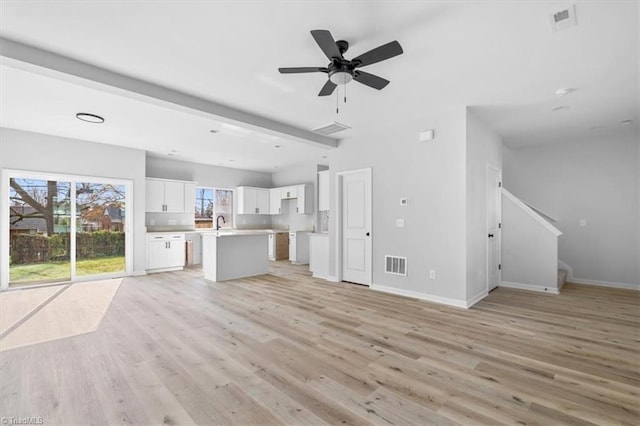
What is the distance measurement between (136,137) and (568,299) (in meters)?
8.04

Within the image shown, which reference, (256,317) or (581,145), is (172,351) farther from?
(581,145)

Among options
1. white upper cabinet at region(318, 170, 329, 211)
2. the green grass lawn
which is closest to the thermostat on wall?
white upper cabinet at region(318, 170, 329, 211)

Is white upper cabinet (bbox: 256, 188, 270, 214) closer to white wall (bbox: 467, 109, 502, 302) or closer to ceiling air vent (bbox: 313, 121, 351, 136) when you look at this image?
ceiling air vent (bbox: 313, 121, 351, 136)

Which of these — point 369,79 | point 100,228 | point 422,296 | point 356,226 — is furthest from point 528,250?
point 100,228

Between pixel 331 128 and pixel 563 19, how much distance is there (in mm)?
3284

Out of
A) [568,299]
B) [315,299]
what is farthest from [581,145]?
[315,299]

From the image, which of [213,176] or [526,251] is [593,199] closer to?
[526,251]

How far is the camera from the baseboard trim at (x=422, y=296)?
4.24 metres

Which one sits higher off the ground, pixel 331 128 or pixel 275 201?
pixel 331 128

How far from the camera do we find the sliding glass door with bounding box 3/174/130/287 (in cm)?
545

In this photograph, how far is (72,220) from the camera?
5.92 meters

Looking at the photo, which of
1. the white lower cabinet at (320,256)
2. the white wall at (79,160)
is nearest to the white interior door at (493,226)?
the white lower cabinet at (320,256)

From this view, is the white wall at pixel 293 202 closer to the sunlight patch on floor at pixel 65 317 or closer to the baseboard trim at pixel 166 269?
the baseboard trim at pixel 166 269

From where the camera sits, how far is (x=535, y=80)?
11.3ft
